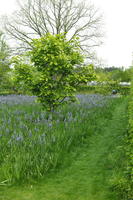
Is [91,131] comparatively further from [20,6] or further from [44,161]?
[20,6]

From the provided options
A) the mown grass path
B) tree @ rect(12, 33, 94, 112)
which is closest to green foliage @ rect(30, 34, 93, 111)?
tree @ rect(12, 33, 94, 112)

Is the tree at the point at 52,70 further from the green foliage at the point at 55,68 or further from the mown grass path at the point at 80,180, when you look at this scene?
the mown grass path at the point at 80,180

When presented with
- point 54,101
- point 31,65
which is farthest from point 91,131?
point 31,65

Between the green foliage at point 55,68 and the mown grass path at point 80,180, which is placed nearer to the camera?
the mown grass path at point 80,180

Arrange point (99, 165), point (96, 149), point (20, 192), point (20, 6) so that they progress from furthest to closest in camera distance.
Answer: point (20, 6) < point (96, 149) < point (99, 165) < point (20, 192)

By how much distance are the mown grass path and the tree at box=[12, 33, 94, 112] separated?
2383mm

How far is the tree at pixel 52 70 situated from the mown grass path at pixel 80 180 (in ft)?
7.82

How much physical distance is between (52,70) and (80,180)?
4.32m

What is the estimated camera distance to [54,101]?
775 centimetres

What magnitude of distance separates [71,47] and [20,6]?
23628 mm

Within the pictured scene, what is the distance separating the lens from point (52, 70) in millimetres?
7492

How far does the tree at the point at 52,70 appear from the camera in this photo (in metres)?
7.09

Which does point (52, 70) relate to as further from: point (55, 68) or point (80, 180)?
point (80, 180)

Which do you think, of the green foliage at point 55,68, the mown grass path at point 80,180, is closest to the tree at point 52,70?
the green foliage at point 55,68
